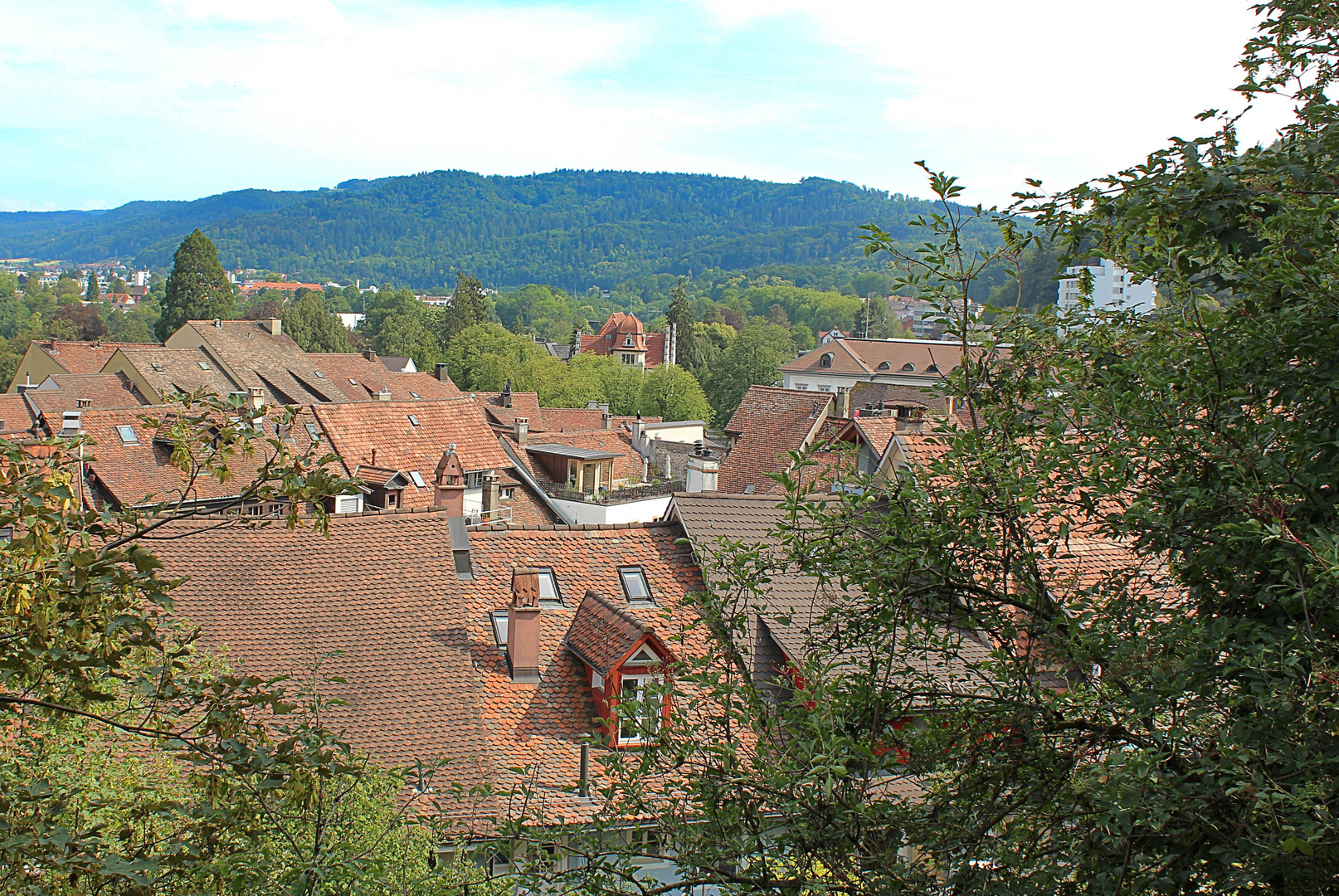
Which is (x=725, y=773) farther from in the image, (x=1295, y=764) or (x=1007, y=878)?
(x=1295, y=764)

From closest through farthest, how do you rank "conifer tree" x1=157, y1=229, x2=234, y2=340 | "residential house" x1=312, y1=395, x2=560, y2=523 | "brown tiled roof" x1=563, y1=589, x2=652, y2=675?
1. "brown tiled roof" x1=563, y1=589, x2=652, y2=675
2. "residential house" x1=312, y1=395, x2=560, y2=523
3. "conifer tree" x1=157, y1=229, x2=234, y2=340

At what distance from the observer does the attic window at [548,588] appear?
15.5 m

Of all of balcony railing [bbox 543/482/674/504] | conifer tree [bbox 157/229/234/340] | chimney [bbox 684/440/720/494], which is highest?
conifer tree [bbox 157/229/234/340]

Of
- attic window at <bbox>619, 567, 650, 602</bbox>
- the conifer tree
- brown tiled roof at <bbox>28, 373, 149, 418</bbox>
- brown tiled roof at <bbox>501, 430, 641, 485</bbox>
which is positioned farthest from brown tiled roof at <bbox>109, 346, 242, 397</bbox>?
the conifer tree

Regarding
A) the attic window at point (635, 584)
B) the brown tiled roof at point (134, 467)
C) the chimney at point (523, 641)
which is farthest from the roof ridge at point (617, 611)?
the brown tiled roof at point (134, 467)

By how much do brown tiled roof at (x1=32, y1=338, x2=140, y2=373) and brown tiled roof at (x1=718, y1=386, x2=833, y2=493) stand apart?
40751 mm

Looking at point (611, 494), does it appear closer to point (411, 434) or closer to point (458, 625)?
point (411, 434)

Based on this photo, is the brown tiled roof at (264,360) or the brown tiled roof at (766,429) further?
the brown tiled roof at (264,360)

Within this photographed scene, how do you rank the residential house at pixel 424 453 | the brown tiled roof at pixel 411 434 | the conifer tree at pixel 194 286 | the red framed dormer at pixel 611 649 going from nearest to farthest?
1. the red framed dormer at pixel 611 649
2. the residential house at pixel 424 453
3. the brown tiled roof at pixel 411 434
4. the conifer tree at pixel 194 286

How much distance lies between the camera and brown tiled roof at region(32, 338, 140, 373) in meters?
60.3

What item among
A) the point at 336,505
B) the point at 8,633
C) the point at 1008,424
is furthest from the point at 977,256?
the point at 336,505

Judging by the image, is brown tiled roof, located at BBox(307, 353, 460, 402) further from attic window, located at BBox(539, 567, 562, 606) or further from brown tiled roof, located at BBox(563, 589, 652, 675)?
brown tiled roof, located at BBox(563, 589, 652, 675)

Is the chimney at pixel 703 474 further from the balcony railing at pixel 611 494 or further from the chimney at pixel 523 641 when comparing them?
the chimney at pixel 523 641

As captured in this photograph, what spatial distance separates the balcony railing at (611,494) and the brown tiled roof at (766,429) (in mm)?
5239
